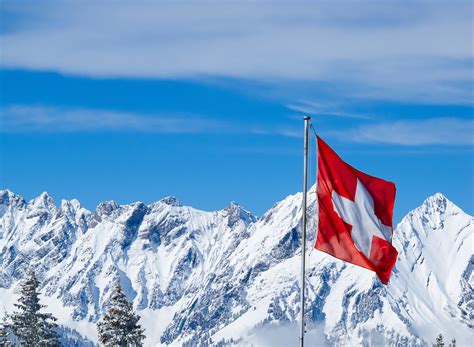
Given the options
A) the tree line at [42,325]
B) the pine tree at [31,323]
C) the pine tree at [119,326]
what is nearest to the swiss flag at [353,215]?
the pine tree at [119,326]

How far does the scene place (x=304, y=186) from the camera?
109 feet

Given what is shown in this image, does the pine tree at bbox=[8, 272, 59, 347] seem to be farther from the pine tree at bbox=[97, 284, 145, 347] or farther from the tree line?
the pine tree at bbox=[97, 284, 145, 347]

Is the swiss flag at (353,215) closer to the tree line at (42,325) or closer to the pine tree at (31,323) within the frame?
the tree line at (42,325)

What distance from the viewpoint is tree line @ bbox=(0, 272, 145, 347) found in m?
52.0

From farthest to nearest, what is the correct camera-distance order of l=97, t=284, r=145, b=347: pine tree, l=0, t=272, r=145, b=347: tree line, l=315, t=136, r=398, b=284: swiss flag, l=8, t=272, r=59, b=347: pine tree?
l=8, t=272, r=59, b=347: pine tree, l=0, t=272, r=145, b=347: tree line, l=97, t=284, r=145, b=347: pine tree, l=315, t=136, r=398, b=284: swiss flag

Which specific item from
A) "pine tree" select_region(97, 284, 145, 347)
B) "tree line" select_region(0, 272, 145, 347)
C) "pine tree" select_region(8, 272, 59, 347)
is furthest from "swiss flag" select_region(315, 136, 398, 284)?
"pine tree" select_region(8, 272, 59, 347)

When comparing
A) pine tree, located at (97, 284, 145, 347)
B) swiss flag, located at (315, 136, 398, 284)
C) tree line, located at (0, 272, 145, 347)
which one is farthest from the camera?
tree line, located at (0, 272, 145, 347)

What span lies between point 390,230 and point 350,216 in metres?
1.93

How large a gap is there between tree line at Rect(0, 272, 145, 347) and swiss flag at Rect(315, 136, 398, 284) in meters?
20.0

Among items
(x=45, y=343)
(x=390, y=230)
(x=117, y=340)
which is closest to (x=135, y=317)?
(x=117, y=340)

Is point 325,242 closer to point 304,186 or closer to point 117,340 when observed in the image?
point 304,186

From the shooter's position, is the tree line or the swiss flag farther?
the tree line

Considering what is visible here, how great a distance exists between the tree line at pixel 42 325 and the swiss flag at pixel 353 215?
19974 mm

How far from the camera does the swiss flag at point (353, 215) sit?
110 feet
